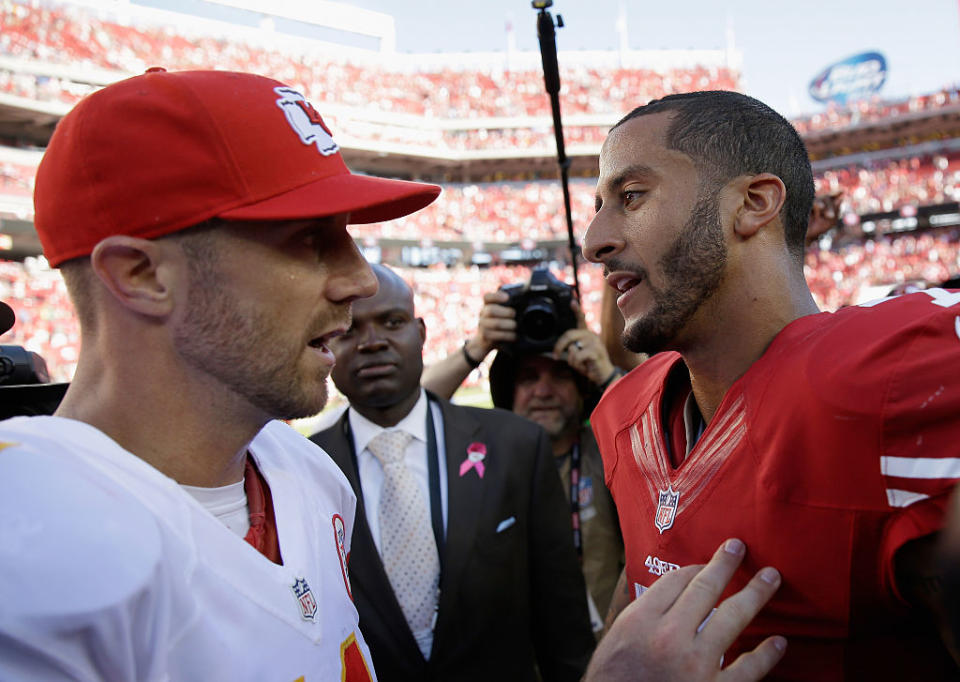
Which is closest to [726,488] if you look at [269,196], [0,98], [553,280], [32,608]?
[269,196]

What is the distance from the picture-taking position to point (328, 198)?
1166 mm

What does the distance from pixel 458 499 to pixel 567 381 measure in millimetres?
1015

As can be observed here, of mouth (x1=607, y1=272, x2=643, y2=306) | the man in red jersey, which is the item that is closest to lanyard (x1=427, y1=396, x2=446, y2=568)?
the man in red jersey

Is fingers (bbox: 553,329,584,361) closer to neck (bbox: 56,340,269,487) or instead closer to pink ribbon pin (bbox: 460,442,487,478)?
pink ribbon pin (bbox: 460,442,487,478)

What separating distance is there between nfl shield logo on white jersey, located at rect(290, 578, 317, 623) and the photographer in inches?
68.7

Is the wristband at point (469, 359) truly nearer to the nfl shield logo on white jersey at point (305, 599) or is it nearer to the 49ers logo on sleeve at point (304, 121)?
the 49ers logo on sleeve at point (304, 121)

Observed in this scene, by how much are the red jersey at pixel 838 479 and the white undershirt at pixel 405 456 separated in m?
1.18

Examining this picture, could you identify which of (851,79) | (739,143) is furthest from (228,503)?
(851,79)

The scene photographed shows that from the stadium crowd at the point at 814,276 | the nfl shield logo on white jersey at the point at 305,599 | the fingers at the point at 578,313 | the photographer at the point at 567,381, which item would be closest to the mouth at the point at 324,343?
the nfl shield logo on white jersey at the point at 305,599

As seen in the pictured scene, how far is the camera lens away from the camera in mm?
2881

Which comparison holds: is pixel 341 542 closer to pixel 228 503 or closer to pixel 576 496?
pixel 228 503

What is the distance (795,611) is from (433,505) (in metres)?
1.36

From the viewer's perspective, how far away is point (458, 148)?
26.3 m

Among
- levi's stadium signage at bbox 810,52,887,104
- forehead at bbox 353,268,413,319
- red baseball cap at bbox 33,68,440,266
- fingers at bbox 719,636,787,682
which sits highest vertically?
levi's stadium signage at bbox 810,52,887,104
